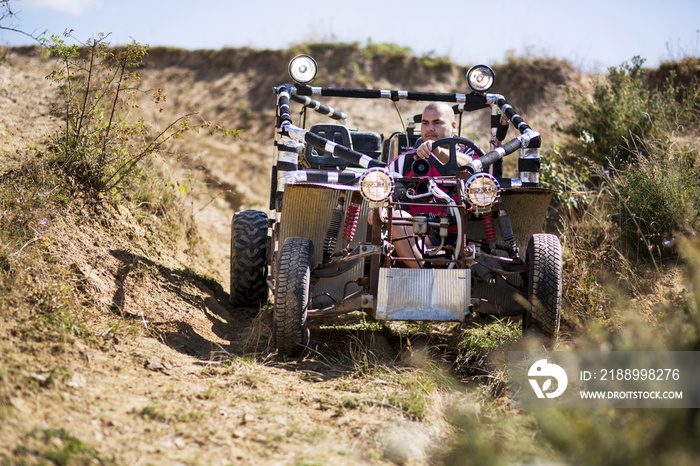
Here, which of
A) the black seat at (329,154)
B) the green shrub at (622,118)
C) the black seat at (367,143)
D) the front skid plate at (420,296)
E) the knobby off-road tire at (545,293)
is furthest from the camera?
the green shrub at (622,118)

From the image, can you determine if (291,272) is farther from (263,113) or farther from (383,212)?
(263,113)

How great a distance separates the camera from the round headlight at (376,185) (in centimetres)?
402

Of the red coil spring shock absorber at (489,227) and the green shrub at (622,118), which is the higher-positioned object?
the green shrub at (622,118)

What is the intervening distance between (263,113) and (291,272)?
41.4 feet

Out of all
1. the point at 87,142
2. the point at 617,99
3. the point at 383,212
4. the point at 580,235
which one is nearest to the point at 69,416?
the point at 383,212

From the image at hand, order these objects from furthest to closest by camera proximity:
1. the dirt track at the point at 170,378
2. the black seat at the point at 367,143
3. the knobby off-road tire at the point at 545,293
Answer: the black seat at the point at 367,143 → the knobby off-road tire at the point at 545,293 → the dirt track at the point at 170,378

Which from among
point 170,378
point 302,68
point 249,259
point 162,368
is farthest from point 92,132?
point 170,378

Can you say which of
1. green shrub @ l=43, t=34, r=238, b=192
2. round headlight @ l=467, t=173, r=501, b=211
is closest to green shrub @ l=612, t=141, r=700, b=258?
round headlight @ l=467, t=173, r=501, b=211

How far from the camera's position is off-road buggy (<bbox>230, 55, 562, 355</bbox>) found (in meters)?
4.04

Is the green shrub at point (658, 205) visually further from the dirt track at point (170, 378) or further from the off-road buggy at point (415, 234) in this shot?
the dirt track at point (170, 378)

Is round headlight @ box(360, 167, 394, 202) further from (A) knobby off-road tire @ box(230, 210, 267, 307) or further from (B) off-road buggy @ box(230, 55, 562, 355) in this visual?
(A) knobby off-road tire @ box(230, 210, 267, 307)

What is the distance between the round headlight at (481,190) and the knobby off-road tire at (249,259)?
8.04 ft

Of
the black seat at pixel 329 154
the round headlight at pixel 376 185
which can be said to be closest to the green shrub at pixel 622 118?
the black seat at pixel 329 154

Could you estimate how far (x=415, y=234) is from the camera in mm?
4473
